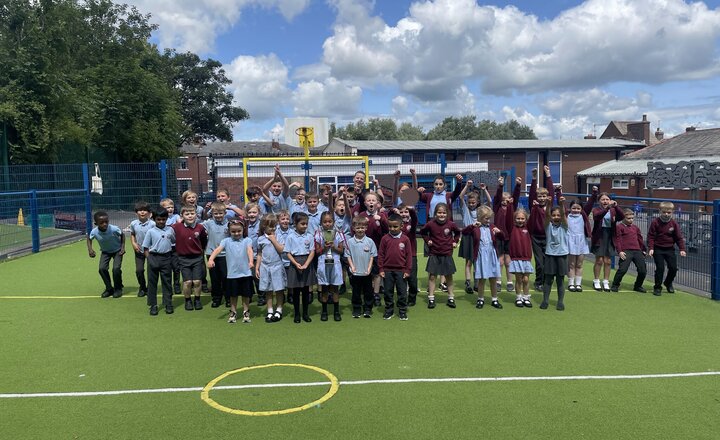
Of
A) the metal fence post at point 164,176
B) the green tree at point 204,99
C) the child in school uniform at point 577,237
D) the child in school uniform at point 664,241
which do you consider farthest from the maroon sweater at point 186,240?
the green tree at point 204,99

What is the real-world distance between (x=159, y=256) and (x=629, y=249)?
774 centimetres

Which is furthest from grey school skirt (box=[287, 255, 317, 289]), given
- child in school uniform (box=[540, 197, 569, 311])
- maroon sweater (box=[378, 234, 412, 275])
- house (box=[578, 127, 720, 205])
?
house (box=[578, 127, 720, 205])

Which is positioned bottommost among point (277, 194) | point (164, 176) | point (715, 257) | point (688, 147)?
point (715, 257)

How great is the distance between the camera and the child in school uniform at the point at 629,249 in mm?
8797

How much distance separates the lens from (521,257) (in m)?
7.65

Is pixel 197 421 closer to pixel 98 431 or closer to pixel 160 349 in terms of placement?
pixel 98 431

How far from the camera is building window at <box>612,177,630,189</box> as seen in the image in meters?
35.1

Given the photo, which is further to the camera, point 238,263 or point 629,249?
point 629,249

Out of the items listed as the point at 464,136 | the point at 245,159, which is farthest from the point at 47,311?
the point at 464,136

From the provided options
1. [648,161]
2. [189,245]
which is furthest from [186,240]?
[648,161]

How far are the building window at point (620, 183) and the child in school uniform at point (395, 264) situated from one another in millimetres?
32827

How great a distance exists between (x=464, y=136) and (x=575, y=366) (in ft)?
275

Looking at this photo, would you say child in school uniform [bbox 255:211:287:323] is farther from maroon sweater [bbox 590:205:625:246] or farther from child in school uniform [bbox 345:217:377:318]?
maroon sweater [bbox 590:205:625:246]

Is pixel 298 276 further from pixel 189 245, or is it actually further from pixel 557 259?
pixel 557 259
